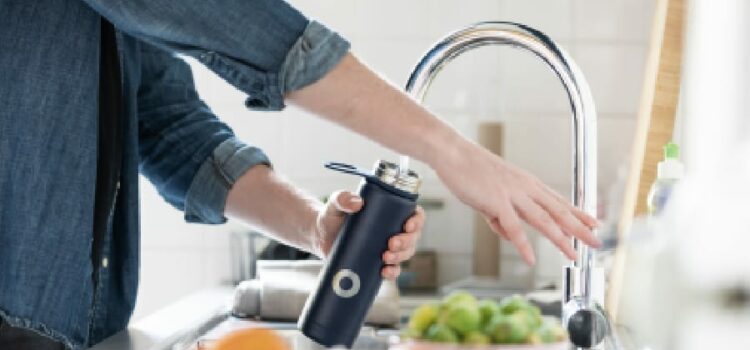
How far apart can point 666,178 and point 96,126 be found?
2.38 feet

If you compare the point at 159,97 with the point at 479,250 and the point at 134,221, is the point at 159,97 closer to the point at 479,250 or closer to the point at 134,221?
the point at 134,221

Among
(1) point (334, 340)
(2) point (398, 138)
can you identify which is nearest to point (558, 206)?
(2) point (398, 138)

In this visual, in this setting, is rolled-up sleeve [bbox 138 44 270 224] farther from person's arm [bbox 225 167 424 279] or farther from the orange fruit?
the orange fruit

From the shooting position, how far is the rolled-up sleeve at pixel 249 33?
0.92m

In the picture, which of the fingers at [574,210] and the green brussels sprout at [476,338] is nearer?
the fingers at [574,210]

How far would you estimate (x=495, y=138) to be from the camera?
8.14ft

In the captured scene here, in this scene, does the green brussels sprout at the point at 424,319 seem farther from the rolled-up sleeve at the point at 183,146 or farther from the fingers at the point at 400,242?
the rolled-up sleeve at the point at 183,146

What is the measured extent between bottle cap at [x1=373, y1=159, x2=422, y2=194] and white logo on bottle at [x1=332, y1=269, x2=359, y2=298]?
0.08 meters

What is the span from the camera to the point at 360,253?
0.97 metres

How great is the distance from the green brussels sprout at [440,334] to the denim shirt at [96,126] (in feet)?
0.89

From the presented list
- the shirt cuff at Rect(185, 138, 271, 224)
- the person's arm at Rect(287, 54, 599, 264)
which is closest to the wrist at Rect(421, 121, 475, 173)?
the person's arm at Rect(287, 54, 599, 264)

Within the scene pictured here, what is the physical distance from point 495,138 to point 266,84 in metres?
1.60

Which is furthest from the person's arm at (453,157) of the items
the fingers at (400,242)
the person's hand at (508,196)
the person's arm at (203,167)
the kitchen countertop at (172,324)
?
the kitchen countertop at (172,324)

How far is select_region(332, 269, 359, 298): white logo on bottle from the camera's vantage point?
3.16ft
